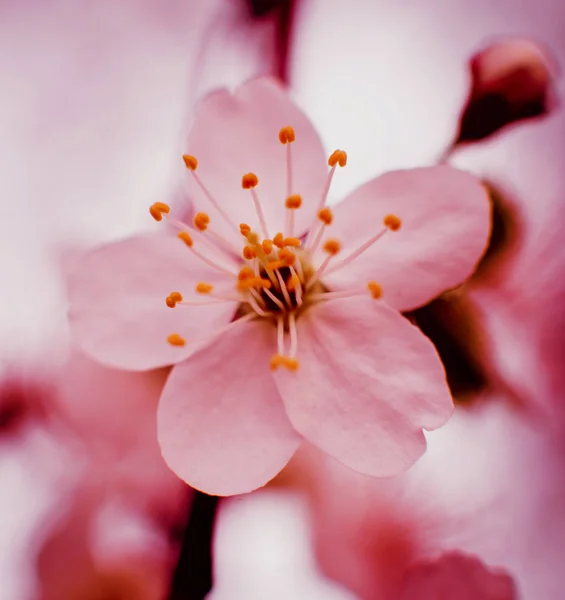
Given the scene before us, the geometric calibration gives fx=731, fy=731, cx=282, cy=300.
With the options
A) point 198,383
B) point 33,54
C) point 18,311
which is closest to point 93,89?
point 33,54

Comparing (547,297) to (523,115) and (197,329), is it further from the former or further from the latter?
(197,329)

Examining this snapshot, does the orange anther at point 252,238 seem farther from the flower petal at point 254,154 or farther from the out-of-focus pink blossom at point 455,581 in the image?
the out-of-focus pink blossom at point 455,581

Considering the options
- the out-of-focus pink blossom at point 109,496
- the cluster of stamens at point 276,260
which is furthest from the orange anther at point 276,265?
the out-of-focus pink blossom at point 109,496

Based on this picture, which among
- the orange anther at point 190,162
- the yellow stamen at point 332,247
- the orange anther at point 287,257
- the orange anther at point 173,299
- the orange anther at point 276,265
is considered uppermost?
the orange anther at point 190,162

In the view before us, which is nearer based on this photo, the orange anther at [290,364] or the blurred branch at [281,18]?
the orange anther at [290,364]

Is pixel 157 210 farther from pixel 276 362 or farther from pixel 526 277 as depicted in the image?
pixel 526 277

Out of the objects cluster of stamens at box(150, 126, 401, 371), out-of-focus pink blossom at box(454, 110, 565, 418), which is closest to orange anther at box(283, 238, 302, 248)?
cluster of stamens at box(150, 126, 401, 371)
